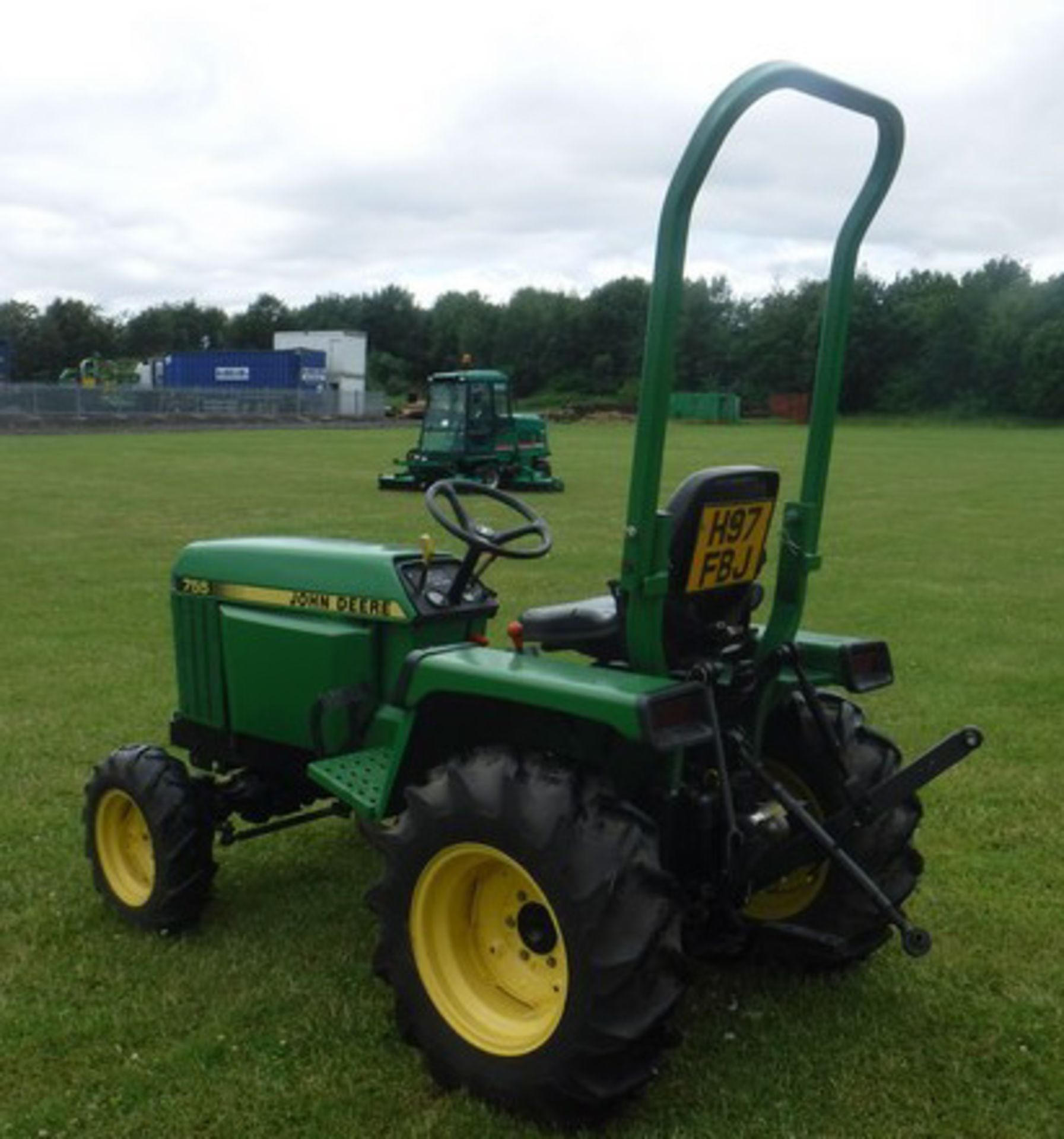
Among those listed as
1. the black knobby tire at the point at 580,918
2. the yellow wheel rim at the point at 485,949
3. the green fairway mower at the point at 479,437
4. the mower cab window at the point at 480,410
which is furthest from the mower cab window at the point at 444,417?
the black knobby tire at the point at 580,918

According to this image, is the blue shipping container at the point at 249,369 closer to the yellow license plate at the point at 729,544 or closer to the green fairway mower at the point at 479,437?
the green fairway mower at the point at 479,437

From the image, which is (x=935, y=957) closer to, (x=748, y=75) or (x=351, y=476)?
(x=748, y=75)

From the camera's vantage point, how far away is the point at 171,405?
51344 mm

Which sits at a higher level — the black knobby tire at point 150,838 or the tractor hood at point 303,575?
the tractor hood at point 303,575

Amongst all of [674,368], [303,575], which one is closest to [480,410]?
[303,575]

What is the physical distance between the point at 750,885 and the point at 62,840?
2.80m

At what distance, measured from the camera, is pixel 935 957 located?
393cm

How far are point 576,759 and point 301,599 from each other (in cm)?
122

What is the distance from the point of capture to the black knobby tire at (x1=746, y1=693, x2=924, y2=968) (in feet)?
12.0

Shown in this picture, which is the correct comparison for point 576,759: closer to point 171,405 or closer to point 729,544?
point 729,544

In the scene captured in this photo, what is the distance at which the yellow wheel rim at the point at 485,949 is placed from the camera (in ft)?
10.4

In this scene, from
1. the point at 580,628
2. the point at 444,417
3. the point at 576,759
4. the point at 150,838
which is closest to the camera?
the point at 576,759

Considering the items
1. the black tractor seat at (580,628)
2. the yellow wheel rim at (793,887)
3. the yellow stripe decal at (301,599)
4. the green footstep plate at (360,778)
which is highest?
the black tractor seat at (580,628)

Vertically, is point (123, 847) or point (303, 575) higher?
point (303, 575)
